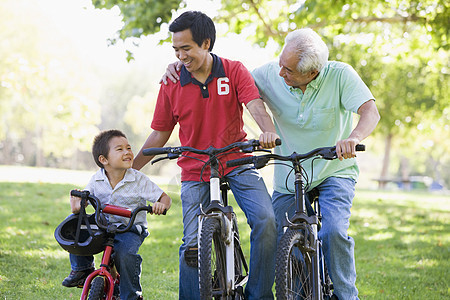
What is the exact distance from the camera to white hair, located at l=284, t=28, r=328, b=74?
4.01 metres

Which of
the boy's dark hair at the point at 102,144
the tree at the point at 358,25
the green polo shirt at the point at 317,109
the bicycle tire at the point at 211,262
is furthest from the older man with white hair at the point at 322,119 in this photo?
the tree at the point at 358,25

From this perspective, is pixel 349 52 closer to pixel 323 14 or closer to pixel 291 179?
pixel 323 14

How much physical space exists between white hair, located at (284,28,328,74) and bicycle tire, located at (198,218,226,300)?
4.06ft

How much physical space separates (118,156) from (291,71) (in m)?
1.41

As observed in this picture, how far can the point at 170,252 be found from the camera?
7797 millimetres

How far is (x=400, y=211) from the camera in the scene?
14.2 m

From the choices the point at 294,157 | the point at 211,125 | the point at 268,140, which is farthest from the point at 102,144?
the point at 294,157

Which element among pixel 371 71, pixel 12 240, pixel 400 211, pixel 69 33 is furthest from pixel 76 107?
pixel 12 240

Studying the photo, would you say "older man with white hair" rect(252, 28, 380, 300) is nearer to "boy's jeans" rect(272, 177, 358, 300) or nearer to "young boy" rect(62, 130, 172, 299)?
"boy's jeans" rect(272, 177, 358, 300)

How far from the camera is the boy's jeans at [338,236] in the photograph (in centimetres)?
396

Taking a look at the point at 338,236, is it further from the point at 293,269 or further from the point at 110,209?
the point at 110,209

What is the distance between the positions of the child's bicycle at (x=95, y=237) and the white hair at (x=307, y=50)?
1420mm

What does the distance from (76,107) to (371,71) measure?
80.7 ft

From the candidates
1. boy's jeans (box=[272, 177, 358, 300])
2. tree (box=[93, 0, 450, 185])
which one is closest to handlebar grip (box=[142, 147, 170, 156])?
boy's jeans (box=[272, 177, 358, 300])
